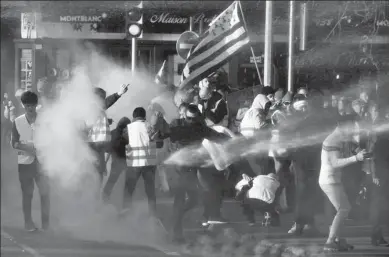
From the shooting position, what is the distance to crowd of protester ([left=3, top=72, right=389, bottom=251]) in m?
9.05

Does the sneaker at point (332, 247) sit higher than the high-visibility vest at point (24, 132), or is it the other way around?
the high-visibility vest at point (24, 132)

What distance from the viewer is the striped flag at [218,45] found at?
12.9 metres

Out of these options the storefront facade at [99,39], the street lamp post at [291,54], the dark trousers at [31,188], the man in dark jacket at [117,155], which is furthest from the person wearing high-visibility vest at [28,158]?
the street lamp post at [291,54]

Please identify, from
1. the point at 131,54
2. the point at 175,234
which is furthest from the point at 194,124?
the point at 131,54

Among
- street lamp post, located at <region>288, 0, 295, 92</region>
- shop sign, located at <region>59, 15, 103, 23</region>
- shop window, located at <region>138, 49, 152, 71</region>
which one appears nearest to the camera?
shop sign, located at <region>59, 15, 103, 23</region>

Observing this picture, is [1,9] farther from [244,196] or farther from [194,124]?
[244,196]

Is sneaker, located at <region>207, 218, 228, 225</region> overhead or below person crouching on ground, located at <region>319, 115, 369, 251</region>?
below

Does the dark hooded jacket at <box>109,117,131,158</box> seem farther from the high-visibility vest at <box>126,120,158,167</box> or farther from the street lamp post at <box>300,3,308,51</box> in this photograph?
the street lamp post at <box>300,3,308,51</box>

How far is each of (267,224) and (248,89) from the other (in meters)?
4.26

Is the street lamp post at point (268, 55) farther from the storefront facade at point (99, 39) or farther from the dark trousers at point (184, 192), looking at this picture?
the dark trousers at point (184, 192)

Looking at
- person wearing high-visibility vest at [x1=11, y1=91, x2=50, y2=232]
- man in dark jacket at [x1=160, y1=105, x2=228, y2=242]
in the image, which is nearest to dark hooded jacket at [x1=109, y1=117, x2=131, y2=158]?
man in dark jacket at [x1=160, y1=105, x2=228, y2=242]

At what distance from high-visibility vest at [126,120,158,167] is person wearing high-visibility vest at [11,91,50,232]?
0.99 m

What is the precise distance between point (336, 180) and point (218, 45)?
480 centimetres

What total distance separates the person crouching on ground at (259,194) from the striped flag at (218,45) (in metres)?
2.93
